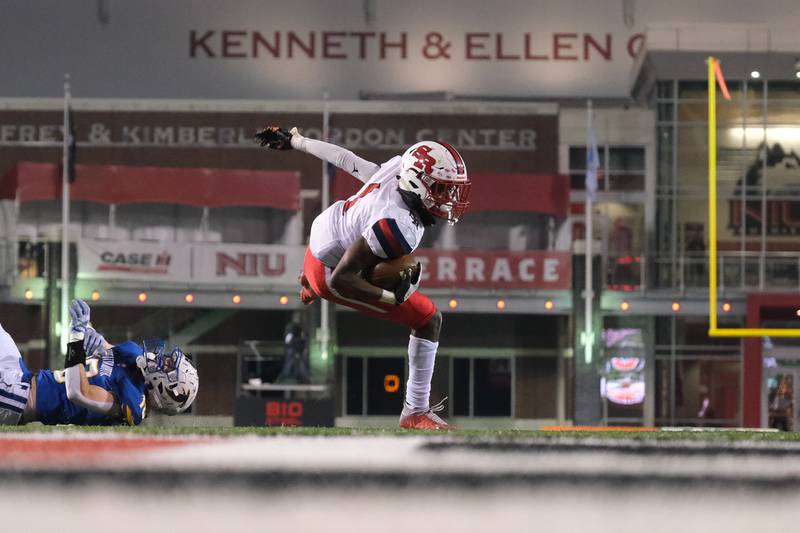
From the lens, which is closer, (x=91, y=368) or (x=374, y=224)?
(x=374, y=224)

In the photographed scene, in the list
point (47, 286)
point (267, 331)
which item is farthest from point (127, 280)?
point (267, 331)

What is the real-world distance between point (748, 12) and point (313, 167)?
17183 mm

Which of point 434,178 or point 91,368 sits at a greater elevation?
point 434,178

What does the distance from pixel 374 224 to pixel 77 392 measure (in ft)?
6.94

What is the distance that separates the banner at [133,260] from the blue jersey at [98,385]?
23.7 meters

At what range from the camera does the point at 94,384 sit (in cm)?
785

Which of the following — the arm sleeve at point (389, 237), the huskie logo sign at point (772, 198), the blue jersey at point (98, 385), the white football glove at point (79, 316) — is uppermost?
the huskie logo sign at point (772, 198)

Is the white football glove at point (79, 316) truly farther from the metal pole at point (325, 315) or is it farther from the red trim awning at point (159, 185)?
the red trim awning at point (159, 185)

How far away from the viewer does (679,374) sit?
33.3 metres

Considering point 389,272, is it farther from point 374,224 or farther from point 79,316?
point 79,316

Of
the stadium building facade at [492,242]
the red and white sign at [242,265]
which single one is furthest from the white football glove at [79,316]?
the red and white sign at [242,265]

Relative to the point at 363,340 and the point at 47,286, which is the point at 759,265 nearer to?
the point at 363,340

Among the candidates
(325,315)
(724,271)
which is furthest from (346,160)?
(724,271)

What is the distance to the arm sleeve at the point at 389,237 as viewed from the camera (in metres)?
6.81
